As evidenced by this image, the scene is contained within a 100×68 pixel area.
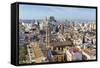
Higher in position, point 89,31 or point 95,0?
point 95,0

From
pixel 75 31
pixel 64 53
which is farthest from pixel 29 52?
pixel 75 31

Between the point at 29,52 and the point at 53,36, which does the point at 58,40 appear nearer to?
the point at 53,36

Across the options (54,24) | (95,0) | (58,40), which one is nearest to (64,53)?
(58,40)

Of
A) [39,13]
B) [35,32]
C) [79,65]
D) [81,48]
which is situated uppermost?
[39,13]

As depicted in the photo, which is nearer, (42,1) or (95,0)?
(42,1)
